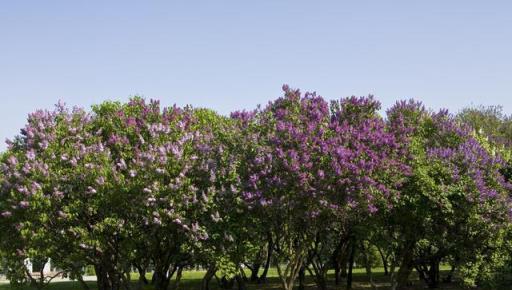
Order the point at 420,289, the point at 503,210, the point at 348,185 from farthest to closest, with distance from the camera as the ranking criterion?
the point at 420,289, the point at 503,210, the point at 348,185

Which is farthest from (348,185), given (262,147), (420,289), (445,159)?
(420,289)

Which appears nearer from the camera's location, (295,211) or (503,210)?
(295,211)

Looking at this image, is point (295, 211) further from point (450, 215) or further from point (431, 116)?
point (431, 116)

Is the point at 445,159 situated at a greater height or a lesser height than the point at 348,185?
greater

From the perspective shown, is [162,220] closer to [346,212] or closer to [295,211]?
[295,211]

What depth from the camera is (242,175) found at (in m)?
21.8

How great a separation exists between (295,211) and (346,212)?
73.7 inches

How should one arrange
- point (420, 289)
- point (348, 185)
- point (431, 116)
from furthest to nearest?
point (420, 289) → point (431, 116) → point (348, 185)

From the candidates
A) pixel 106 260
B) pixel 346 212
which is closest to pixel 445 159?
pixel 346 212

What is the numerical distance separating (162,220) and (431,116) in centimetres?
1369

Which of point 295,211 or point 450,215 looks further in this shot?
point 450,215

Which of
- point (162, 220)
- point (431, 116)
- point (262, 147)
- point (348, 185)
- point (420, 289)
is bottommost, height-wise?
point (420, 289)

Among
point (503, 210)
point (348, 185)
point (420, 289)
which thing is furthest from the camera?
point (420, 289)

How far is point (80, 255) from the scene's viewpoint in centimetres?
2198
